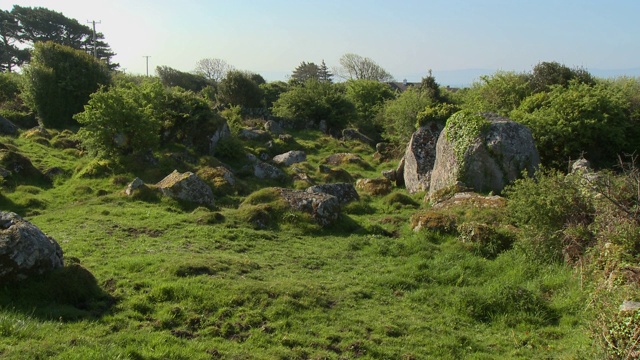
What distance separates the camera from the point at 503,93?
3052cm

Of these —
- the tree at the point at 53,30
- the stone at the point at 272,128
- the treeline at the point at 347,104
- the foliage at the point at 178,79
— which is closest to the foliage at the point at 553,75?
the treeline at the point at 347,104

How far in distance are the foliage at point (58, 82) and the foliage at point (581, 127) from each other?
93.8 feet

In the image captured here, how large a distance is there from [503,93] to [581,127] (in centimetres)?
730

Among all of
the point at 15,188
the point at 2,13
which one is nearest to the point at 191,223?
the point at 15,188

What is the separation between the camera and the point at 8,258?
902cm

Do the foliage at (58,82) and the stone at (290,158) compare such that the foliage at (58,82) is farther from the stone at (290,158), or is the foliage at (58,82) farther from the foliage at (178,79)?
the foliage at (178,79)

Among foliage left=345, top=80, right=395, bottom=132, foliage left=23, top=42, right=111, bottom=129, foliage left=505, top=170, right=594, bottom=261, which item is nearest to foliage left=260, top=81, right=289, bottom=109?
foliage left=345, top=80, right=395, bottom=132

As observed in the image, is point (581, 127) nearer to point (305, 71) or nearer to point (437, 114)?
point (437, 114)

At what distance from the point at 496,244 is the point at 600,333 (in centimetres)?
656

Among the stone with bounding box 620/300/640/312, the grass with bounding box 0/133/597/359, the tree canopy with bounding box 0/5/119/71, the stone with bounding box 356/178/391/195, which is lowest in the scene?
the grass with bounding box 0/133/597/359

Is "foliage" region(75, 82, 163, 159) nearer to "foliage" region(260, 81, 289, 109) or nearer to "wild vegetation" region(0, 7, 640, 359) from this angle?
"wild vegetation" region(0, 7, 640, 359)

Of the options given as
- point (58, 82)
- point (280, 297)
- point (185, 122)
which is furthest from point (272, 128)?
point (280, 297)

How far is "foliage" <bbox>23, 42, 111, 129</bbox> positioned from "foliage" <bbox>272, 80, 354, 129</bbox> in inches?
609

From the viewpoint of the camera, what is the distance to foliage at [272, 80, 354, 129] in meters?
44.8
